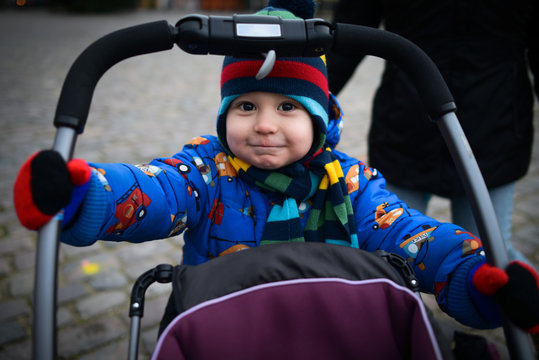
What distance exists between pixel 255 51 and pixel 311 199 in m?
0.55

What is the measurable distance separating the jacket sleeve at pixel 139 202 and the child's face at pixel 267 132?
0.60ft

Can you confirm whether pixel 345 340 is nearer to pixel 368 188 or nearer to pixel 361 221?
pixel 361 221

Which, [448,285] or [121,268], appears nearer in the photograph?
[448,285]

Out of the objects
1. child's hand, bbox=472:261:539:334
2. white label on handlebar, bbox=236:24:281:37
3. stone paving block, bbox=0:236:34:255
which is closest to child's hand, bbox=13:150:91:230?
white label on handlebar, bbox=236:24:281:37

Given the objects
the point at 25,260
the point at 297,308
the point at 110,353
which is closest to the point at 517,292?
the point at 297,308

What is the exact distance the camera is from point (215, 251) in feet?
4.08

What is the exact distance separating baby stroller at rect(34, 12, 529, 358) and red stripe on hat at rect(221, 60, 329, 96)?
23 cm

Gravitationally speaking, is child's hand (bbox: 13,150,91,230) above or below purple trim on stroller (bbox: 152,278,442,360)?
above

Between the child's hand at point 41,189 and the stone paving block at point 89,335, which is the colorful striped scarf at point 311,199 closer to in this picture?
the child's hand at point 41,189

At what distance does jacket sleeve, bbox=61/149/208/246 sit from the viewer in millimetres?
886

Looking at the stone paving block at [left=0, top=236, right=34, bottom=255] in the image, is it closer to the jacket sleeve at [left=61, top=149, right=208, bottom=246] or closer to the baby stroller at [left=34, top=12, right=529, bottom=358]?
the jacket sleeve at [left=61, top=149, right=208, bottom=246]

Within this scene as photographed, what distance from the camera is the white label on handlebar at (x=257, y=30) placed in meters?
0.85

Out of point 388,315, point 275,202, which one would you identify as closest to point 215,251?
point 275,202

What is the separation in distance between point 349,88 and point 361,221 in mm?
6122
